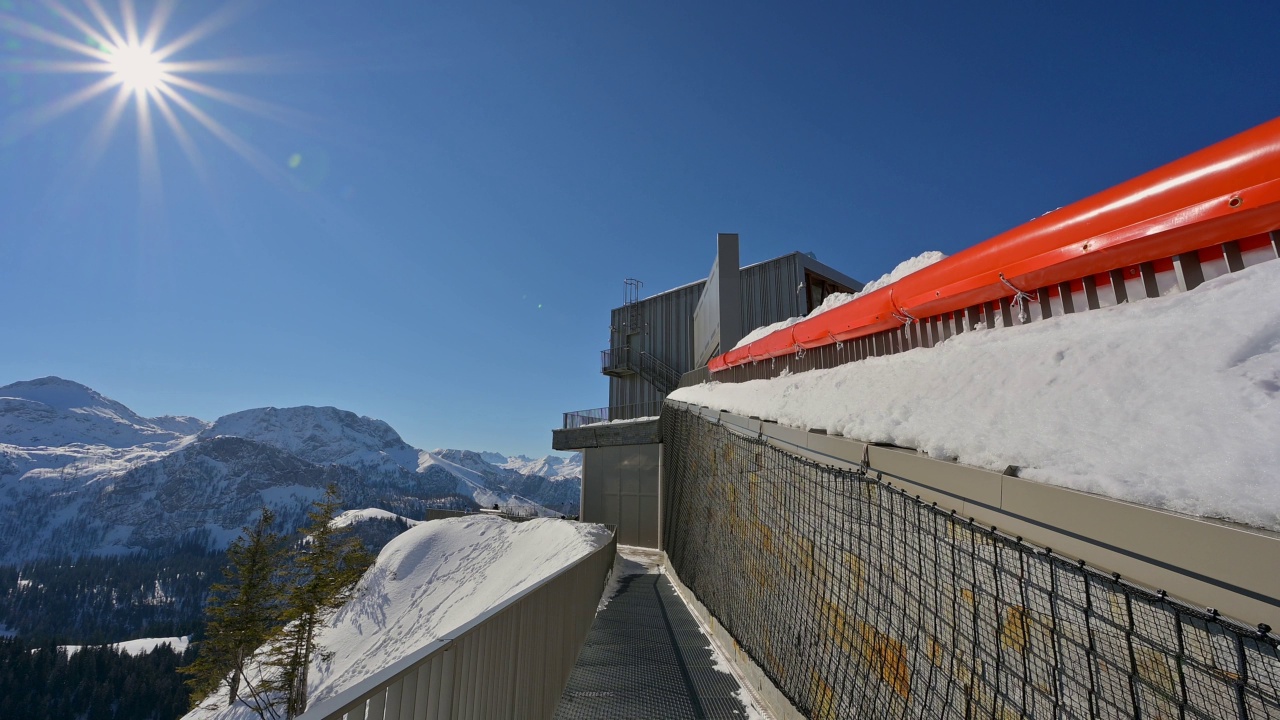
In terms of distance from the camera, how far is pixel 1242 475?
1210 mm

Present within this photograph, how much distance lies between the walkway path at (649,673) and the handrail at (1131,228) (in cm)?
343

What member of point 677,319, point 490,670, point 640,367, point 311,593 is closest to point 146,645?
point 311,593

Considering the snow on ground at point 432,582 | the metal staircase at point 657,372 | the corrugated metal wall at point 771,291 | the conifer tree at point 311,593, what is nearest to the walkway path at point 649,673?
the snow on ground at point 432,582

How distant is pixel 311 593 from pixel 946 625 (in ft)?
112

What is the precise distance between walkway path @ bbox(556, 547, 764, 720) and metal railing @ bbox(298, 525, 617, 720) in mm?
260

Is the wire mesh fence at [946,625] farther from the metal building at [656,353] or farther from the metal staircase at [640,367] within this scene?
the metal staircase at [640,367]

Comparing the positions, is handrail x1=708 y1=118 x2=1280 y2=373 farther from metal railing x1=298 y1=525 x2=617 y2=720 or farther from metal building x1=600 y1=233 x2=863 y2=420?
metal building x1=600 y1=233 x2=863 y2=420

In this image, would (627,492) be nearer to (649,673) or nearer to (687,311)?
(687,311)

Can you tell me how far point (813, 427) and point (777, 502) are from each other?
3.65ft

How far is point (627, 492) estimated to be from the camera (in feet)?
48.1

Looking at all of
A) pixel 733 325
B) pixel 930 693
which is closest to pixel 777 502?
pixel 930 693

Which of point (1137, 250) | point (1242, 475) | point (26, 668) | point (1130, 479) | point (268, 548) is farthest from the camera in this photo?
point (26, 668)

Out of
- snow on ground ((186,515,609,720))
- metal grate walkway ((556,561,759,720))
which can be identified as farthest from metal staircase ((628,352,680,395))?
metal grate walkway ((556,561,759,720))

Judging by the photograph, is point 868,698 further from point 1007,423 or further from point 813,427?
point 1007,423
